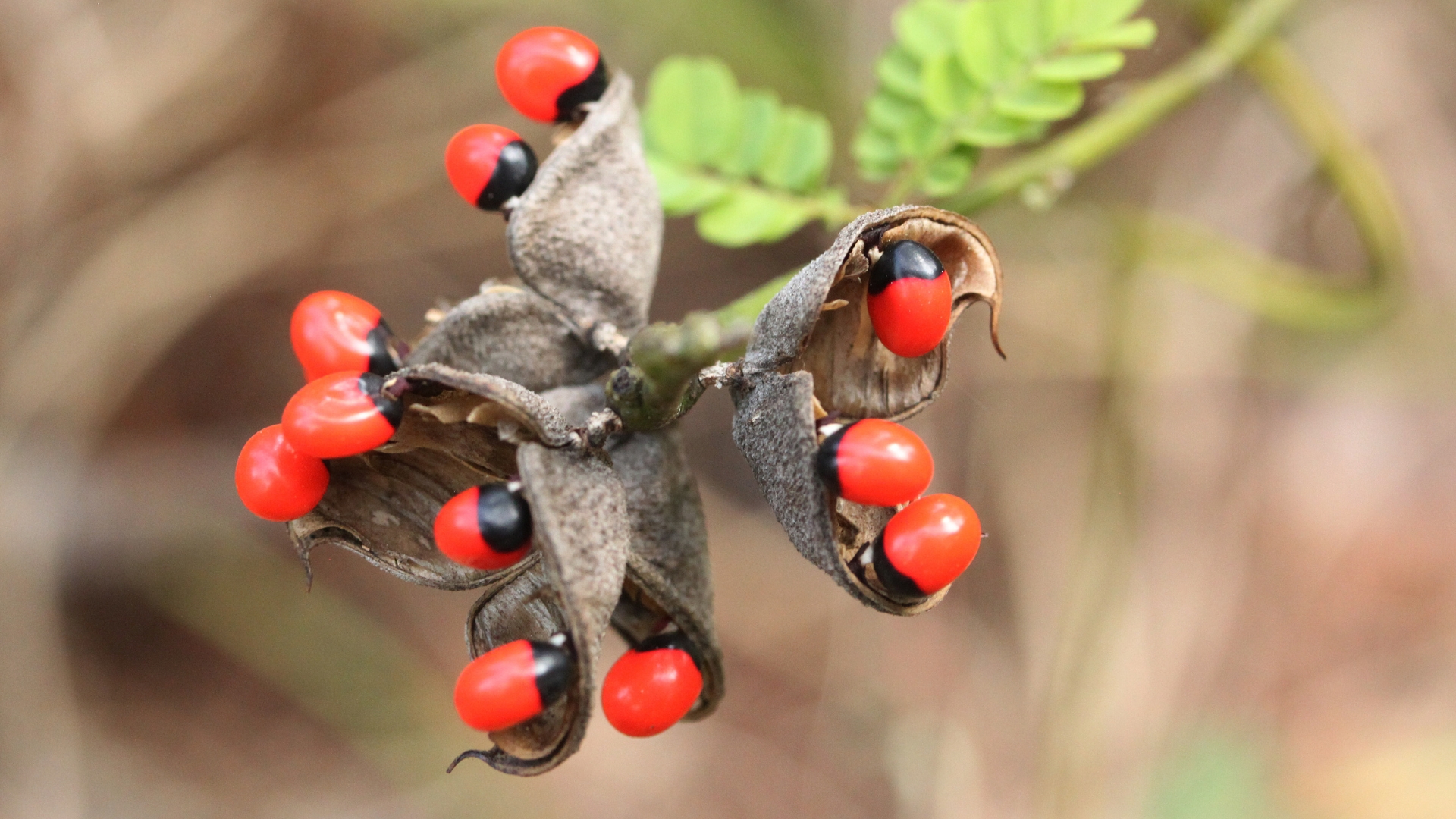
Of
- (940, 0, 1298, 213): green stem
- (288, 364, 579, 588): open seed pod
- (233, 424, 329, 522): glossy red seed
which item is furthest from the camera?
(940, 0, 1298, 213): green stem

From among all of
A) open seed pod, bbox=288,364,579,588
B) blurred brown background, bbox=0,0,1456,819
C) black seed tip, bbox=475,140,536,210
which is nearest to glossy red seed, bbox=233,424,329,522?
open seed pod, bbox=288,364,579,588

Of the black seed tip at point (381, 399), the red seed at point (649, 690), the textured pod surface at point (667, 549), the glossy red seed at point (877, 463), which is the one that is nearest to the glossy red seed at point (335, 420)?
the black seed tip at point (381, 399)

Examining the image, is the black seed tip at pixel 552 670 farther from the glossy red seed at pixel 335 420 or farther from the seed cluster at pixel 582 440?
the glossy red seed at pixel 335 420

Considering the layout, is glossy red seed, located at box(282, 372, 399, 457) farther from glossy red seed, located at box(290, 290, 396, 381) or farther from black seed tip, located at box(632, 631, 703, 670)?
black seed tip, located at box(632, 631, 703, 670)

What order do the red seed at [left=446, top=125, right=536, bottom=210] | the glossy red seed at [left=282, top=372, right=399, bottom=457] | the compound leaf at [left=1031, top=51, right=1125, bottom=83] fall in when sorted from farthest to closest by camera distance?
the compound leaf at [left=1031, top=51, right=1125, bottom=83]
the red seed at [left=446, top=125, right=536, bottom=210]
the glossy red seed at [left=282, top=372, right=399, bottom=457]

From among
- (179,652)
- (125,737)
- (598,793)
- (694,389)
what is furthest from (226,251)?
(694,389)

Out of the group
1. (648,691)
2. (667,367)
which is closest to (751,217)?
(667,367)

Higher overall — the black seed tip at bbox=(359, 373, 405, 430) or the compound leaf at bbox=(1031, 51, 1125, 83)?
the black seed tip at bbox=(359, 373, 405, 430)

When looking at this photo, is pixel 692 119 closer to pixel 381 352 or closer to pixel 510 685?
pixel 381 352
